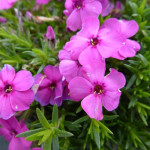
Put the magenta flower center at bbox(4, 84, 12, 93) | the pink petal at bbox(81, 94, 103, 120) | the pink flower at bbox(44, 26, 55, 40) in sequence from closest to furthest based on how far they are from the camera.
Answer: the pink petal at bbox(81, 94, 103, 120)
the magenta flower center at bbox(4, 84, 12, 93)
the pink flower at bbox(44, 26, 55, 40)

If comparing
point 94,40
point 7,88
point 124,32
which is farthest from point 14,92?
point 124,32

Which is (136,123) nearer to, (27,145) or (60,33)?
(27,145)

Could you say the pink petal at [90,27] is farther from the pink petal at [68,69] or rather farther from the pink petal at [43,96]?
the pink petal at [43,96]

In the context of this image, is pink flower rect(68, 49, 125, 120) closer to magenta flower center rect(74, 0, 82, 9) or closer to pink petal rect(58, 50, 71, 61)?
pink petal rect(58, 50, 71, 61)

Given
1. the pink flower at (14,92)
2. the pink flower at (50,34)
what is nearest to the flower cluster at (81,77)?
the pink flower at (14,92)

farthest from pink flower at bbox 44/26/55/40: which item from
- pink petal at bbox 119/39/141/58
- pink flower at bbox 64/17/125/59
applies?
pink petal at bbox 119/39/141/58

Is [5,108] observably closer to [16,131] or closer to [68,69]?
[16,131]
